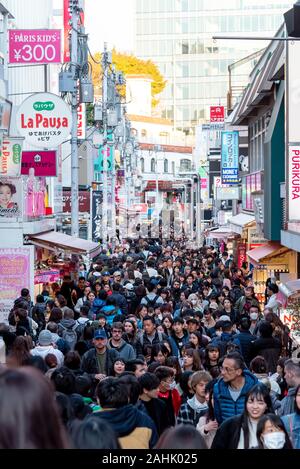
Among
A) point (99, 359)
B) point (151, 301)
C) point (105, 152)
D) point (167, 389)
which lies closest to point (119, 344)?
point (99, 359)

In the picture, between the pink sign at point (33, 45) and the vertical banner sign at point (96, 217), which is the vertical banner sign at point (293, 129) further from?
the vertical banner sign at point (96, 217)

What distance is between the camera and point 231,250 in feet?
165

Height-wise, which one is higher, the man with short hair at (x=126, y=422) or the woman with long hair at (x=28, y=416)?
the woman with long hair at (x=28, y=416)

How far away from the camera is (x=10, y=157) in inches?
1009

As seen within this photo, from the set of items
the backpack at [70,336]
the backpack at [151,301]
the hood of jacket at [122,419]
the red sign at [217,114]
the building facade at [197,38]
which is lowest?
the backpack at [151,301]

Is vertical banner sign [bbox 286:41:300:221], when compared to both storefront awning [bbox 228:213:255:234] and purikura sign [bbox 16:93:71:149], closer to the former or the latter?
purikura sign [bbox 16:93:71:149]

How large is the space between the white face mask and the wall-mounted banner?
16766mm

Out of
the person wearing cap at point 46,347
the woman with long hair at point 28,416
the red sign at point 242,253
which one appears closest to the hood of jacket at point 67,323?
the person wearing cap at point 46,347

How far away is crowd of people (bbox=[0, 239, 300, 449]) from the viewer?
4152 millimetres

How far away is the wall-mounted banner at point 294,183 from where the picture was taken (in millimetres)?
23281

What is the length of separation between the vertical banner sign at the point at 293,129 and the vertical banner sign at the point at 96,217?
57.4 ft

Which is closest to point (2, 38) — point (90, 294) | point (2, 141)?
point (2, 141)

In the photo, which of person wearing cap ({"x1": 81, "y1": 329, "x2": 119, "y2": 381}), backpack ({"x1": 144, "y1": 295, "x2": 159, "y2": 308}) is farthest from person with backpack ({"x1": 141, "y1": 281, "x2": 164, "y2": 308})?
person wearing cap ({"x1": 81, "y1": 329, "x2": 119, "y2": 381})
